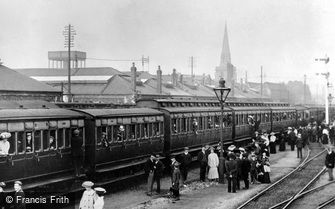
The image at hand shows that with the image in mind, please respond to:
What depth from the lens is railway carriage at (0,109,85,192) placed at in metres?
13.7

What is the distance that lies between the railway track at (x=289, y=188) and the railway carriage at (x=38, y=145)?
5.73 metres

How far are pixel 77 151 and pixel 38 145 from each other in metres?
1.92

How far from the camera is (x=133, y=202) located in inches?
679

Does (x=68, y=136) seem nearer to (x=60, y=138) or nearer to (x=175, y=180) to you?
(x=60, y=138)

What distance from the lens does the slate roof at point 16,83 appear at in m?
42.6

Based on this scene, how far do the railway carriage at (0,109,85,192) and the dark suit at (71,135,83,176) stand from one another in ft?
0.53

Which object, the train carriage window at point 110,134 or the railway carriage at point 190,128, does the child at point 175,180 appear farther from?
the railway carriage at point 190,128

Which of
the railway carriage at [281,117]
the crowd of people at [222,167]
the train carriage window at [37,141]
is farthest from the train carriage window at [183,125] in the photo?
the railway carriage at [281,117]

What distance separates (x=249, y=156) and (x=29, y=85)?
95.6 feet

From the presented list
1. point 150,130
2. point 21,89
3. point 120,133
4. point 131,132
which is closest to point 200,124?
point 150,130

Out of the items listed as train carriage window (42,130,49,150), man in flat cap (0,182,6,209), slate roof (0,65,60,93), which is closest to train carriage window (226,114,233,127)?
train carriage window (42,130,49,150)

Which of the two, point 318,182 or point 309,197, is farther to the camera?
point 318,182

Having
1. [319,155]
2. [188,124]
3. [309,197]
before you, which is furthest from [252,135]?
[309,197]

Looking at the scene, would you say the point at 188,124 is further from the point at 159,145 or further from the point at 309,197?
the point at 309,197
